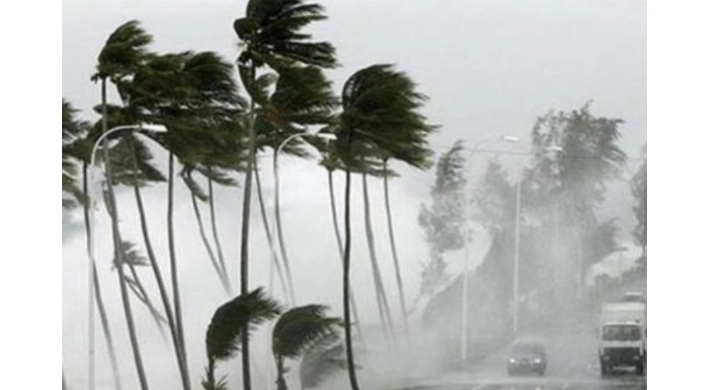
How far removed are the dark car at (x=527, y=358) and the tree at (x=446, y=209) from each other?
611 mm

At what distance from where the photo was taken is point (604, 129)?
1067cm

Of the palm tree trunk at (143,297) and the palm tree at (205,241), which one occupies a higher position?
the palm tree at (205,241)

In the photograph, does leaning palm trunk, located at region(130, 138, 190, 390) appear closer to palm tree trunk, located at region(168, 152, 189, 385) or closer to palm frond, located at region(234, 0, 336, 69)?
palm tree trunk, located at region(168, 152, 189, 385)

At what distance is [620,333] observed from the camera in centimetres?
1081

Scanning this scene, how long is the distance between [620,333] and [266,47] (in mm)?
2767

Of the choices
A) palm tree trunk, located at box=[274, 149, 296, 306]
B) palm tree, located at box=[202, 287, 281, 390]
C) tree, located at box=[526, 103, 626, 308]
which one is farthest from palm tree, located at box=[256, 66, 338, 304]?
tree, located at box=[526, 103, 626, 308]

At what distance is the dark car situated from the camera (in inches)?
429

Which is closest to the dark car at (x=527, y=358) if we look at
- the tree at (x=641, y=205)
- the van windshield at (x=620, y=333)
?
the van windshield at (x=620, y=333)

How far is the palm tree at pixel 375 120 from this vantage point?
35.8 ft

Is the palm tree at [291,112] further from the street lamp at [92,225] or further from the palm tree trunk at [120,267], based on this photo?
the palm tree trunk at [120,267]

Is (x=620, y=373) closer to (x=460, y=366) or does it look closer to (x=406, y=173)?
(x=460, y=366)
